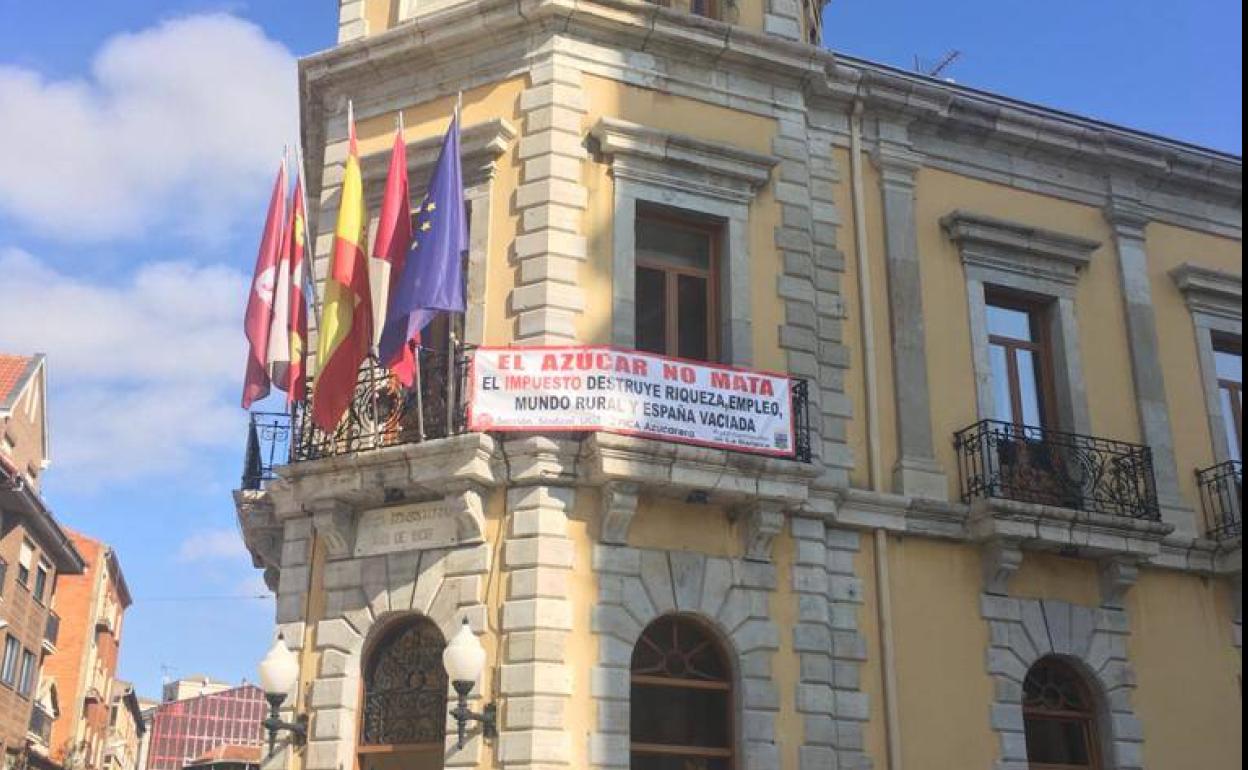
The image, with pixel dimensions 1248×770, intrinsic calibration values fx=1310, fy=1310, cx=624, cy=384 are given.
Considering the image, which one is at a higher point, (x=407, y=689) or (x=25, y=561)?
(x=25, y=561)

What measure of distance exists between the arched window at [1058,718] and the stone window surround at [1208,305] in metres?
4.70

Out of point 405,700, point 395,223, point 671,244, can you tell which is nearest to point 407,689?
point 405,700

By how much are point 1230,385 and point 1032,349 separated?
3.27m

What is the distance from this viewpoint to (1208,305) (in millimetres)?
17719

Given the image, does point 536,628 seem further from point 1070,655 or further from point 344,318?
point 1070,655

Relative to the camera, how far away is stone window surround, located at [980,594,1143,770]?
1444cm

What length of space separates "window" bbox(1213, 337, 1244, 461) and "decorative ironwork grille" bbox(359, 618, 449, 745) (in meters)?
10.9

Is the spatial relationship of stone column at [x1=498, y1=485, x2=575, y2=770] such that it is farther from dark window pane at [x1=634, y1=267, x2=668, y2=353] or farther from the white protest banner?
dark window pane at [x1=634, y1=267, x2=668, y2=353]

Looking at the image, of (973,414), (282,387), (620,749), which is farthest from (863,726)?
(282,387)

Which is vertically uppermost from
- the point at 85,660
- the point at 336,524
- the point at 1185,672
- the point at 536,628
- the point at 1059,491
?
the point at 85,660

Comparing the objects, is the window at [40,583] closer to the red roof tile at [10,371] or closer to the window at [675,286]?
the red roof tile at [10,371]

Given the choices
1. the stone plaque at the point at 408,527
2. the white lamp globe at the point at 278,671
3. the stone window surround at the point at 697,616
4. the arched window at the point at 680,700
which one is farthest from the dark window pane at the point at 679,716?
the white lamp globe at the point at 278,671

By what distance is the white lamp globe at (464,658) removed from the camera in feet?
38.1

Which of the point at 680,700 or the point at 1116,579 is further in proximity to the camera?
the point at 1116,579
